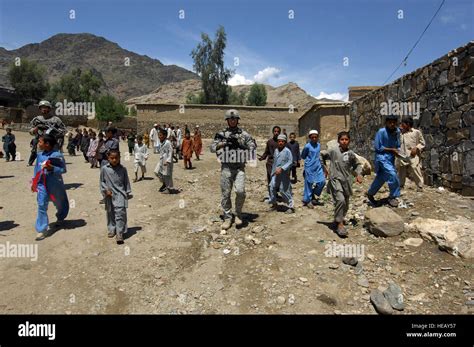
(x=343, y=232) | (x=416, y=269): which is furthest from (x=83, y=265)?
(x=416, y=269)

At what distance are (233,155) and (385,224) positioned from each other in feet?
8.47

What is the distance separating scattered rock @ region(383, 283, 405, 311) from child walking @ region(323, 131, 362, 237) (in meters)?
1.44

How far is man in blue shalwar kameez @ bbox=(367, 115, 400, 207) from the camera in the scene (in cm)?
550

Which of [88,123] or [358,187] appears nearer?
[358,187]

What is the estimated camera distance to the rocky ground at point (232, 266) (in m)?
3.38

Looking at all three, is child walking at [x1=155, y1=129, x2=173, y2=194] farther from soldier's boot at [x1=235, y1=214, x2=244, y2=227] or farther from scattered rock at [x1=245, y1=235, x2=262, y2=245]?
scattered rock at [x1=245, y1=235, x2=262, y2=245]

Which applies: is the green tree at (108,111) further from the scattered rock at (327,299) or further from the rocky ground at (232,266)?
the scattered rock at (327,299)

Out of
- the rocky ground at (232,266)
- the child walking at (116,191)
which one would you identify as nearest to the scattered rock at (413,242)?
the rocky ground at (232,266)

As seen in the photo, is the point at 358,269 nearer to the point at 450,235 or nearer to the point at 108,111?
the point at 450,235

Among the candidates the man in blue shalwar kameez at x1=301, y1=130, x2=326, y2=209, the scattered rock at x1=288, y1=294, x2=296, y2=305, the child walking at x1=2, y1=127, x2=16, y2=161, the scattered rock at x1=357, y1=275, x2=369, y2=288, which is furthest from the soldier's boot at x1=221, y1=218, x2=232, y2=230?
the child walking at x1=2, y1=127, x2=16, y2=161

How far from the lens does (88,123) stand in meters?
35.4

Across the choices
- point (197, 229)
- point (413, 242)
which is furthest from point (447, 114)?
point (197, 229)
